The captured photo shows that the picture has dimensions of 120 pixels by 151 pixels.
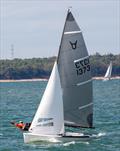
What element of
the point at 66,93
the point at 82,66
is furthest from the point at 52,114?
the point at 82,66

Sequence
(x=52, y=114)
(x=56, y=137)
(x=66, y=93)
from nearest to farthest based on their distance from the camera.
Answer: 1. (x=56, y=137)
2. (x=52, y=114)
3. (x=66, y=93)

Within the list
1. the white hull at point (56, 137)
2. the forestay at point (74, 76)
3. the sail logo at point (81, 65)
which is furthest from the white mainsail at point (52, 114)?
the sail logo at point (81, 65)

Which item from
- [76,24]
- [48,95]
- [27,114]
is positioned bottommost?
[27,114]

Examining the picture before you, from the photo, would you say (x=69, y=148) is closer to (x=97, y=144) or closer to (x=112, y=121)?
(x=97, y=144)

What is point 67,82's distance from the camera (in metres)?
51.2

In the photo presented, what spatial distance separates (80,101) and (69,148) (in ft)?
13.1

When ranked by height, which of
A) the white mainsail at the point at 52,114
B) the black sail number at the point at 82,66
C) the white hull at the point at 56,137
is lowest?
the white hull at the point at 56,137

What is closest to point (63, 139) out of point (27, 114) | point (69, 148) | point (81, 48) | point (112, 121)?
point (69, 148)

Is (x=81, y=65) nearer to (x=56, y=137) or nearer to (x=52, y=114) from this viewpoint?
(x=52, y=114)

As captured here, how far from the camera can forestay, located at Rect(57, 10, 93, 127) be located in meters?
50.4

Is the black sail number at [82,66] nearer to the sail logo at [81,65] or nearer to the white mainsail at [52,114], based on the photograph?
the sail logo at [81,65]

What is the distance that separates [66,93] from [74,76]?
3.67 feet

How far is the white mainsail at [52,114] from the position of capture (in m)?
50.3

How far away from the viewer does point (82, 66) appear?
2018 inches
